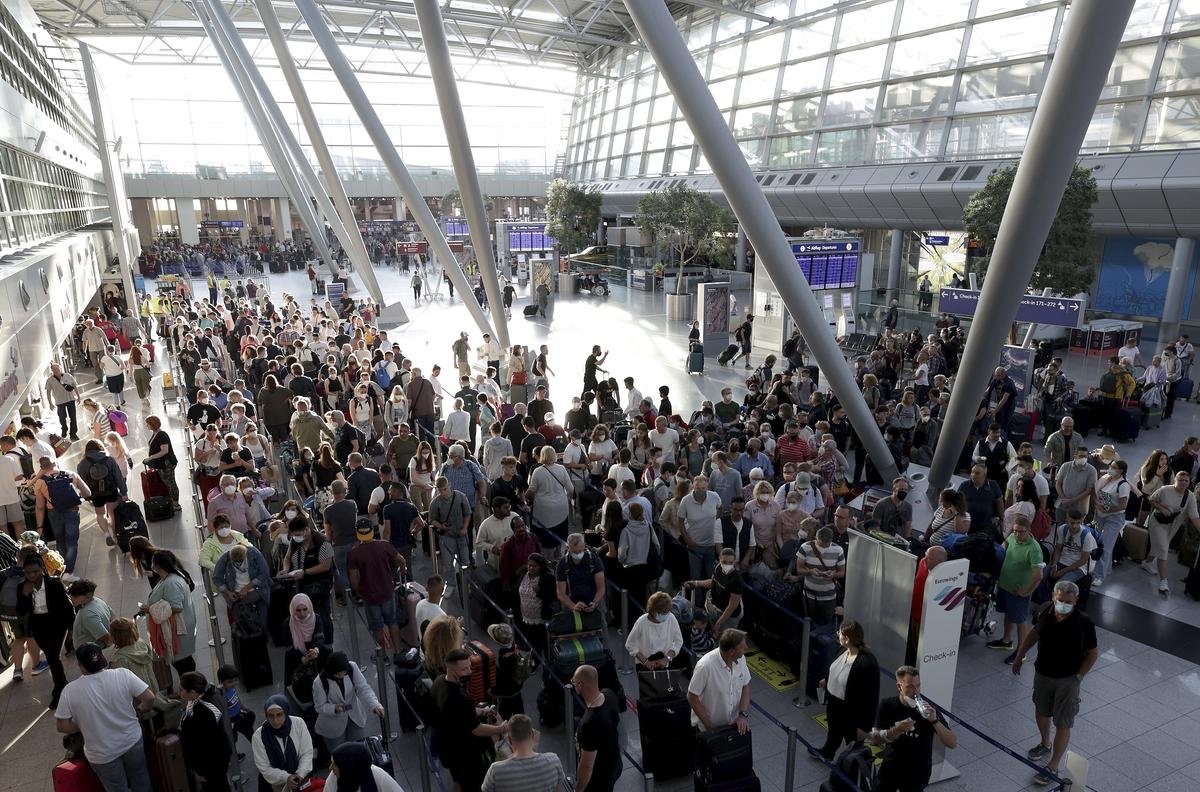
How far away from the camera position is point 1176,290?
79.3 feet

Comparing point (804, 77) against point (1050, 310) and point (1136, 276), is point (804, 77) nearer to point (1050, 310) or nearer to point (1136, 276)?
point (1136, 276)

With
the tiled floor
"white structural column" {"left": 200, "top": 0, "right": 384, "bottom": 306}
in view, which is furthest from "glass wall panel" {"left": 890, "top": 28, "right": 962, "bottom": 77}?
the tiled floor

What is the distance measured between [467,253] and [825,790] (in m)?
41.2

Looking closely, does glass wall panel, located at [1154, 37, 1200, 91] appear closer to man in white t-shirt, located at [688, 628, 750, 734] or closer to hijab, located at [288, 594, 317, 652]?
man in white t-shirt, located at [688, 628, 750, 734]

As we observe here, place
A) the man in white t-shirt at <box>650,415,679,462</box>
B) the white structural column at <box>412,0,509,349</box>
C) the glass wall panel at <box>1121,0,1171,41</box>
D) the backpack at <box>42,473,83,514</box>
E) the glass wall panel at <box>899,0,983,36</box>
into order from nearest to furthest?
the backpack at <box>42,473,83,514</box> < the man in white t-shirt at <box>650,415,679,462</box> < the white structural column at <box>412,0,509,349</box> < the glass wall panel at <box>1121,0,1171,41</box> < the glass wall panel at <box>899,0,983,36</box>

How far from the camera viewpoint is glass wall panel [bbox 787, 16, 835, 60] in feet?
116

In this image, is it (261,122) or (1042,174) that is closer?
(1042,174)

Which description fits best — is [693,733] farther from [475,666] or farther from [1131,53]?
[1131,53]

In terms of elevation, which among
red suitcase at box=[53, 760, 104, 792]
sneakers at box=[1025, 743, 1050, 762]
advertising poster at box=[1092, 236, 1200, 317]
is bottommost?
sneakers at box=[1025, 743, 1050, 762]

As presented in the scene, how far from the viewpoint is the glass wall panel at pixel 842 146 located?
110 feet

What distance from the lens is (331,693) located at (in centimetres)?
522

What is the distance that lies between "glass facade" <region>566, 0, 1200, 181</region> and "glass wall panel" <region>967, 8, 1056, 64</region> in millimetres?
39

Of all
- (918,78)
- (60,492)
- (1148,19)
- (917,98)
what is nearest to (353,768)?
(60,492)

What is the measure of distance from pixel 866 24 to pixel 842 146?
202 inches
